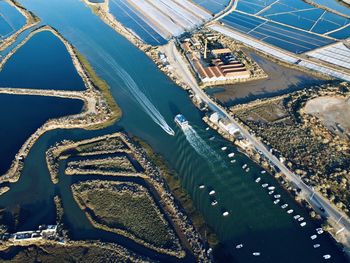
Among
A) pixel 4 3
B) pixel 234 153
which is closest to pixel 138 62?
pixel 234 153

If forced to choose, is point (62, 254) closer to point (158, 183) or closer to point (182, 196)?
point (158, 183)

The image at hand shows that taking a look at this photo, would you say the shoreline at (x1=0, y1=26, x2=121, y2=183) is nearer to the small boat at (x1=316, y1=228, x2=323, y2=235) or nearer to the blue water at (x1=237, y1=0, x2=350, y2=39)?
the small boat at (x1=316, y1=228, x2=323, y2=235)

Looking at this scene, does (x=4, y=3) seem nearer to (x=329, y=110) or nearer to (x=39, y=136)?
(x=39, y=136)

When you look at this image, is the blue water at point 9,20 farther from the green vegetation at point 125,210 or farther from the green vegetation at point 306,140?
the green vegetation at point 306,140

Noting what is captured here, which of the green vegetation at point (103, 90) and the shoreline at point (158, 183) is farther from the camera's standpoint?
the green vegetation at point (103, 90)

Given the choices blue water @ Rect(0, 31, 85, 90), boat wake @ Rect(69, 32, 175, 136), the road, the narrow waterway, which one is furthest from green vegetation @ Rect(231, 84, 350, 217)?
blue water @ Rect(0, 31, 85, 90)

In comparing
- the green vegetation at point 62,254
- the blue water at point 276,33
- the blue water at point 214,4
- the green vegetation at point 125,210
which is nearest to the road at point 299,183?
the green vegetation at point 125,210
